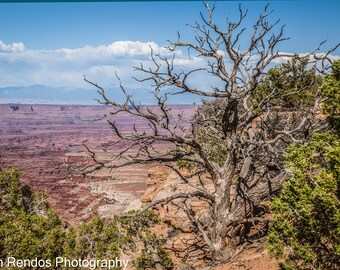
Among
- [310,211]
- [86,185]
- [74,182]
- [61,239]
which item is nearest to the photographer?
[310,211]

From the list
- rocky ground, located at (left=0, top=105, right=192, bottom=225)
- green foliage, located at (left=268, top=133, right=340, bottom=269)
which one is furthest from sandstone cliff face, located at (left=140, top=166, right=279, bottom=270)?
rocky ground, located at (left=0, top=105, right=192, bottom=225)

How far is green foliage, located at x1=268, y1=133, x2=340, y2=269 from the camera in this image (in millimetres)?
4613

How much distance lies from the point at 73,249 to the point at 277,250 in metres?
7.67

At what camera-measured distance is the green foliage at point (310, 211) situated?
4.61 m

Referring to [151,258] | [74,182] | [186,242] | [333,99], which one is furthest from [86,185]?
[333,99]

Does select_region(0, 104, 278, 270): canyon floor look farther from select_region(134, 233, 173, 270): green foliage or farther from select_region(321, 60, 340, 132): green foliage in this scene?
select_region(321, 60, 340, 132): green foliage

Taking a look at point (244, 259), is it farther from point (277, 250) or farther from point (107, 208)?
point (107, 208)

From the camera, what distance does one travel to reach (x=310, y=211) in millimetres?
4793

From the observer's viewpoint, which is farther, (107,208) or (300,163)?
(107,208)

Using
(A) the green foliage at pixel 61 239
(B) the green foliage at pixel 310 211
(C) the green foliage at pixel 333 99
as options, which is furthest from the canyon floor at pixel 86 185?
(C) the green foliage at pixel 333 99

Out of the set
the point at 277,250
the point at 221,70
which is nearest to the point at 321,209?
the point at 277,250

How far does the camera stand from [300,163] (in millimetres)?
5078

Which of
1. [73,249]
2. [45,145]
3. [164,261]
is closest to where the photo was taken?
[73,249]

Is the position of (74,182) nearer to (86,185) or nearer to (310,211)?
(86,185)
